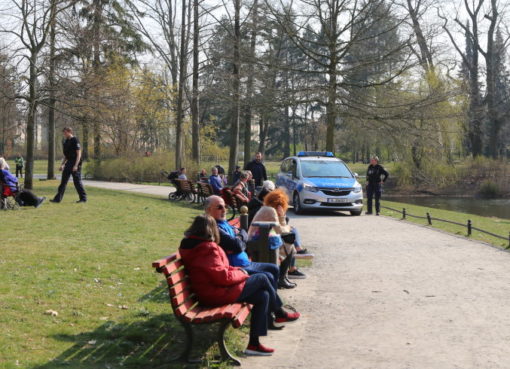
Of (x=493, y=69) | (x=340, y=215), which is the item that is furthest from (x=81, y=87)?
(x=493, y=69)

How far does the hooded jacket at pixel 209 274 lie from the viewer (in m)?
5.48

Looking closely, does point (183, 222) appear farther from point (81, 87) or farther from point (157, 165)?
point (157, 165)

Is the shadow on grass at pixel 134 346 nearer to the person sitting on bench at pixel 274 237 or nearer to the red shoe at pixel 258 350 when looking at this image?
the red shoe at pixel 258 350

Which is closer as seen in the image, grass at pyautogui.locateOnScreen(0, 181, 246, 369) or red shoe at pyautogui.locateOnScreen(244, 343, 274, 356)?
grass at pyautogui.locateOnScreen(0, 181, 246, 369)

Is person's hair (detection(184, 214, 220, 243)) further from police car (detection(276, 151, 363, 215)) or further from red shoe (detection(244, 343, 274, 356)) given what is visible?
police car (detection(276, 151, 363, 215))

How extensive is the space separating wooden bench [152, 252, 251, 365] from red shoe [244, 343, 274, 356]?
0.28m

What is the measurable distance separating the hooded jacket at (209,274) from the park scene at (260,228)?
1cm

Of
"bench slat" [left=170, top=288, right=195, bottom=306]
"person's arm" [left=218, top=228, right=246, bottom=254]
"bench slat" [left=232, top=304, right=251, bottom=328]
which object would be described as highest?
"person's arm" [left=218, top=228, right=246, bottom=254]

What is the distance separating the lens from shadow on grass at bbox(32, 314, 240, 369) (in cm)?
503

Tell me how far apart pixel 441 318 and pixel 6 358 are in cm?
444

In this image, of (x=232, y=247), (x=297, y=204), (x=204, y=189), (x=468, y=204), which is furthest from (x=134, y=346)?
(x=468, y=204)

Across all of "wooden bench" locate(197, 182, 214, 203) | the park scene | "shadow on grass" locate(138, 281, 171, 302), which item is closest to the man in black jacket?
the park scene

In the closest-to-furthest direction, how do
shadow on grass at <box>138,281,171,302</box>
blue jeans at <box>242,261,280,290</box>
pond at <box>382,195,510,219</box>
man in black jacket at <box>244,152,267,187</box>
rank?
blue jeans at <box>242,261,280,290</box>
shadow on grass at <box>138,281,171,302</box>
man in black jacket at <box>244,152,267,187</box>
pond at <box>382,195,510,219</box>

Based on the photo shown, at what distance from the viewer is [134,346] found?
5543mm
